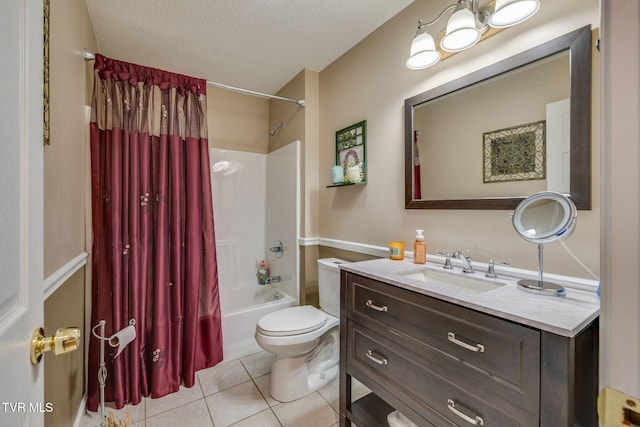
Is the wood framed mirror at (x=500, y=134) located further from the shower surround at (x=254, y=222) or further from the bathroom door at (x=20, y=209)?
the bathroom door at (x=20, y=209)

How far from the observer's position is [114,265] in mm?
1671

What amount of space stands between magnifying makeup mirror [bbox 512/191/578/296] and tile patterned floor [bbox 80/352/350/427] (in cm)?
130

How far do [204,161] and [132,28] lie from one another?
979mm

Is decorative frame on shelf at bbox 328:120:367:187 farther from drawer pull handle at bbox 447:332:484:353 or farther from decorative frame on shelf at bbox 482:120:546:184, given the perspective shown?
drawer pull handle at bbox 447:332:484:353

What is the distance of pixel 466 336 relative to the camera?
0.90 m

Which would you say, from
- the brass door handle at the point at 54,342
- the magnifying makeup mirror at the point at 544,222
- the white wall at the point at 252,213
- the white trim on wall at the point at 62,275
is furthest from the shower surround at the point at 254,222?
the brass door handle at the point at 54,342

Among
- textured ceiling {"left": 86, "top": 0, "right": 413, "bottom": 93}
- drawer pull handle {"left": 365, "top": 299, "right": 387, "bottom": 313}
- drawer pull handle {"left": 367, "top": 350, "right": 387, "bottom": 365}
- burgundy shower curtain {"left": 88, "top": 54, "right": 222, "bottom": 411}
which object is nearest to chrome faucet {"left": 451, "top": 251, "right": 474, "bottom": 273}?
drawer pull handle {"left": 365, "top": 299, "right": 387, "bottom": 313}

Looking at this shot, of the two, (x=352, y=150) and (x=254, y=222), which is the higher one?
(x=352, y=150)

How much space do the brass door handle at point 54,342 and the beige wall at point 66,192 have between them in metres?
0.65

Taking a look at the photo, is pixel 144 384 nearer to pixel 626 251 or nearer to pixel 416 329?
pixel 416 329

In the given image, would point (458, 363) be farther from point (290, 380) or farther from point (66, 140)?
point (66, 140)

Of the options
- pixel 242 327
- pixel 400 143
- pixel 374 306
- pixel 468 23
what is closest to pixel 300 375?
pixel 242 327

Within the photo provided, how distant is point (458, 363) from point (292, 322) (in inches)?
41.9

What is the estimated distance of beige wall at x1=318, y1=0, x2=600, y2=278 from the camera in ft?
3.48
